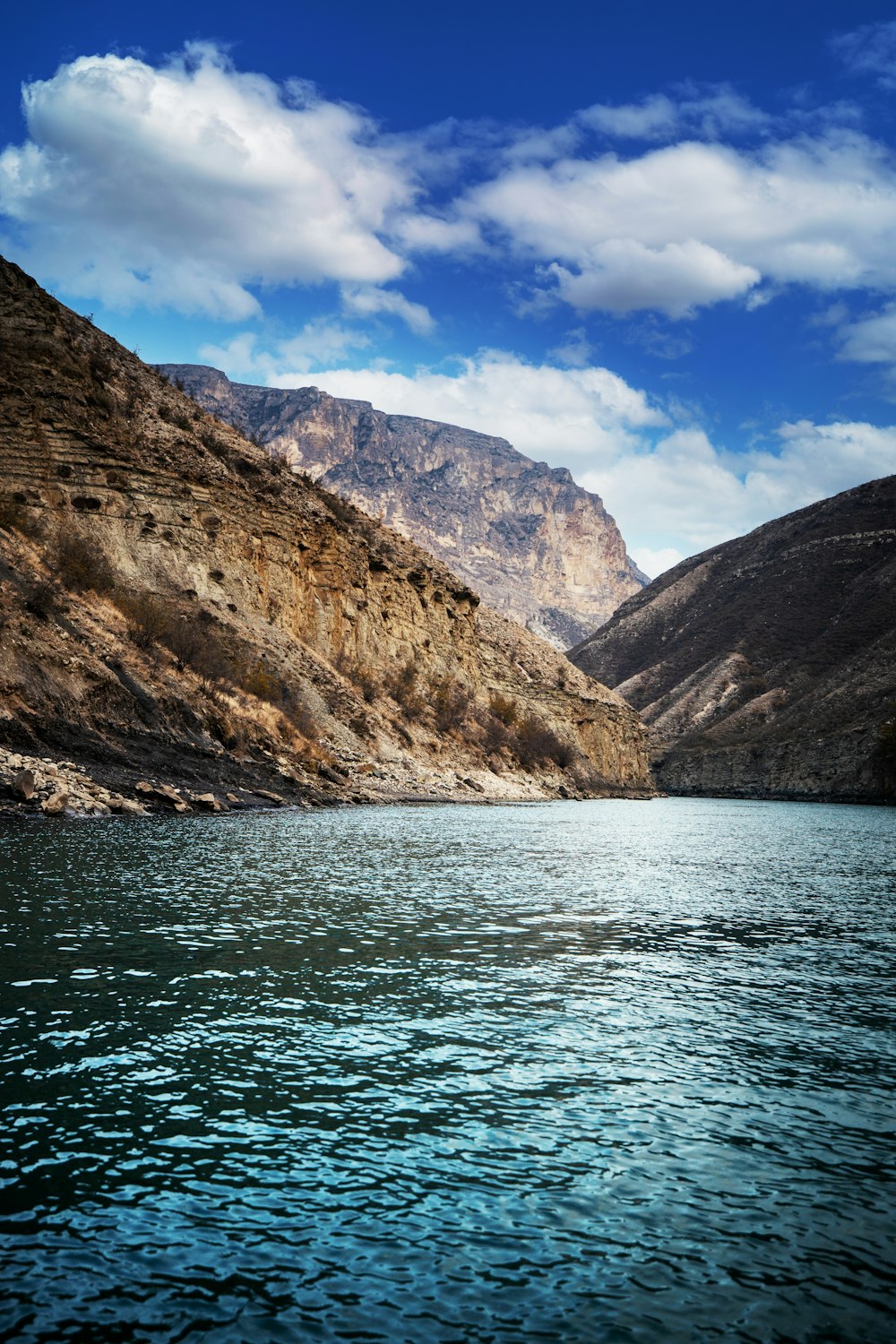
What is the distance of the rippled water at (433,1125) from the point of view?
18.2ft

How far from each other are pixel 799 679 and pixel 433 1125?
155988 mm

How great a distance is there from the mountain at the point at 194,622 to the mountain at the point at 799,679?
4653 centimetres

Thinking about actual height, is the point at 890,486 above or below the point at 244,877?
above

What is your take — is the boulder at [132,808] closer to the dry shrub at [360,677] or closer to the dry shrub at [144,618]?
the dry shrub at [144,618]

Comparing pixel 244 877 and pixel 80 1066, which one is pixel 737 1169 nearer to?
pixel 80 1066

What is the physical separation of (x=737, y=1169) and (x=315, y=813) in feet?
112

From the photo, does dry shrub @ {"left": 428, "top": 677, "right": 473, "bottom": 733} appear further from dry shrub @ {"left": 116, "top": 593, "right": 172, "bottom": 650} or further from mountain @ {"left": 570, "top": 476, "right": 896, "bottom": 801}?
mountain @ {"left": 570, "top": 476, "right": 896, "bottom": 801}

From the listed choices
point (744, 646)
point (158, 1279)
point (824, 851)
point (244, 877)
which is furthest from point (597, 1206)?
point (744, 646)

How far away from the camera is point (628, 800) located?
10588 centimetres

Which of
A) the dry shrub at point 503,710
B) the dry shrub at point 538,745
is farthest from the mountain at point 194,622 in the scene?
the dry shrub at point 538,745

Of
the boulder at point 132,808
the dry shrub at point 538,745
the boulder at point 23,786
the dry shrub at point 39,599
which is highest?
the dry shrub at point 39,599

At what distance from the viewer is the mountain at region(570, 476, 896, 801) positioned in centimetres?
12000

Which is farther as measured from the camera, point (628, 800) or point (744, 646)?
point (744, 646)

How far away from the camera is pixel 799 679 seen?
154 meters
